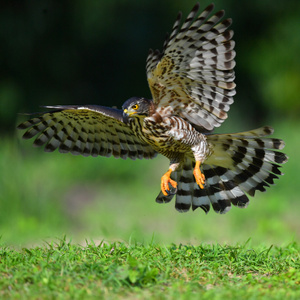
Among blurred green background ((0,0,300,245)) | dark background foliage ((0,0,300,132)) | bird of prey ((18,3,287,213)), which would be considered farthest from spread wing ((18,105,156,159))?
dark background foliage ((0,0,300,132))

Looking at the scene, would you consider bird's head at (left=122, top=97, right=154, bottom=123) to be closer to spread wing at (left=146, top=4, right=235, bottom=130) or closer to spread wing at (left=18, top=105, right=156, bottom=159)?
spread wing at (left=146, top=4, right=235, bottom=130)

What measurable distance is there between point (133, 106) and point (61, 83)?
31.8ft

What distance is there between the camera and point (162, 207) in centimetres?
896

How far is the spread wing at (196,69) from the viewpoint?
15.6 ft

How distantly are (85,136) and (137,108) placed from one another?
1174 mm

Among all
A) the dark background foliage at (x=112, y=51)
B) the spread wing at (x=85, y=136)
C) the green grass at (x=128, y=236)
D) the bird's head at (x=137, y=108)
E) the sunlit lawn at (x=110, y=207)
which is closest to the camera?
the green grass at (x=128, y=236)

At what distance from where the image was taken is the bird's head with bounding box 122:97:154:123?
16.8 feet

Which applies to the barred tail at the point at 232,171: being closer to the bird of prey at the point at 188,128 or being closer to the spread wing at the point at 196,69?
the bird of prey at the point at 188,128

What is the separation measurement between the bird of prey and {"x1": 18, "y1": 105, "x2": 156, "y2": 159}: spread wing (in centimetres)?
1

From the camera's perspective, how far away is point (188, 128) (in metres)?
5.37

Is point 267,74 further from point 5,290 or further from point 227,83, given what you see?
point 5,290

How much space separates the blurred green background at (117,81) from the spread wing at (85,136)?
7.59 ft

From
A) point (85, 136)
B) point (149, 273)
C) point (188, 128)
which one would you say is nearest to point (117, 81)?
point (85, 136)

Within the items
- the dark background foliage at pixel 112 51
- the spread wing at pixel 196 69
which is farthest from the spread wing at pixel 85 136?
the dark background foliage at pixel 112 51
